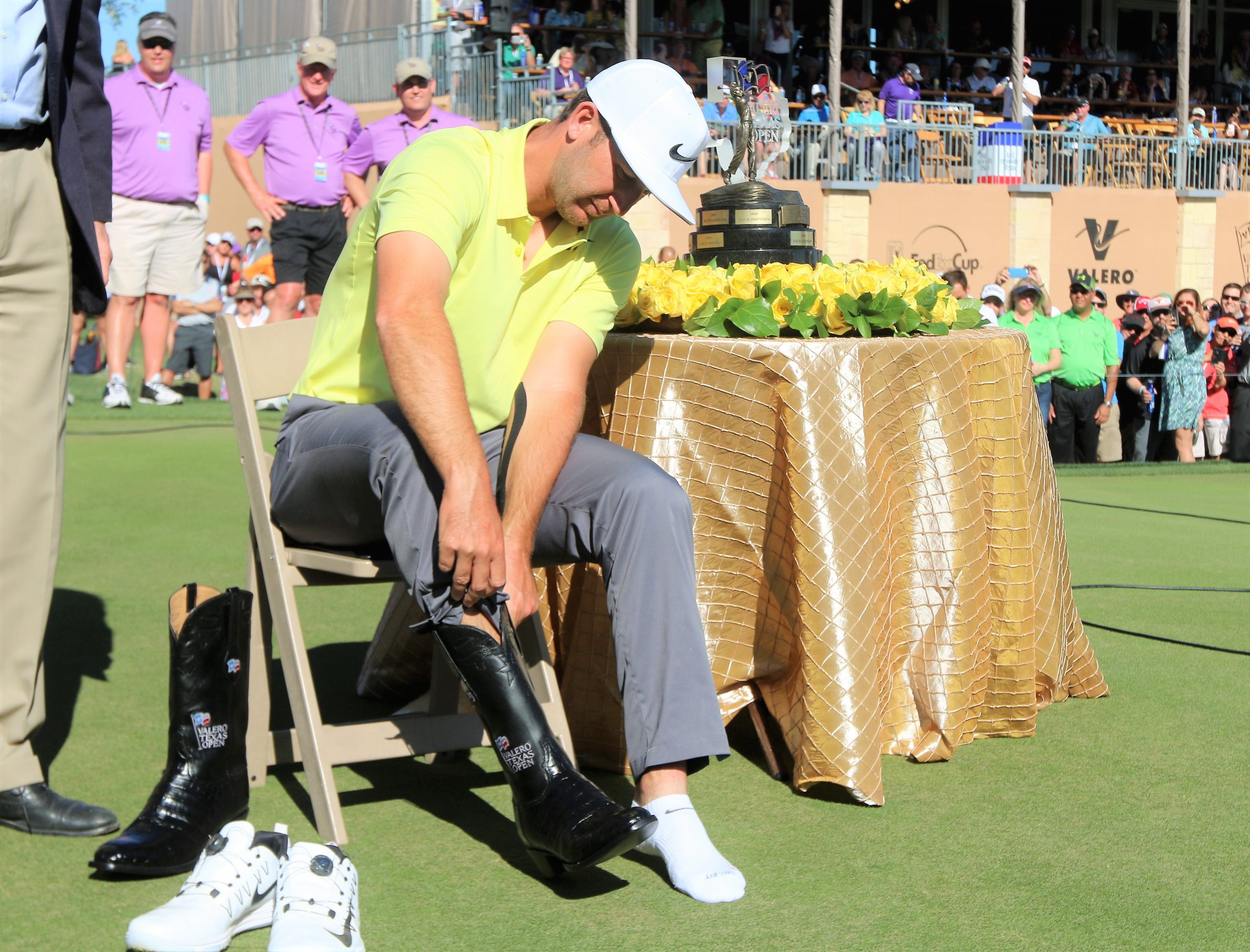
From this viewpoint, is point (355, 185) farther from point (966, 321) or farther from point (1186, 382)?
point (1186, 382)

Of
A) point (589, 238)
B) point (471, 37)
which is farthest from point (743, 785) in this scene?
point (471, 37)

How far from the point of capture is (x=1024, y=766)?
3285 mm

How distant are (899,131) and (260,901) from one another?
1960cm

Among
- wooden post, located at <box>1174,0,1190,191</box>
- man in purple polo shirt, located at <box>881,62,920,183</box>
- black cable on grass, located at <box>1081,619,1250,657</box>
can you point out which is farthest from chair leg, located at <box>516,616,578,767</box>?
wooden post, located at <box>1174,0,1190,191</box>

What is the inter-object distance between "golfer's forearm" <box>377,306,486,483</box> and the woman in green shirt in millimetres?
9252

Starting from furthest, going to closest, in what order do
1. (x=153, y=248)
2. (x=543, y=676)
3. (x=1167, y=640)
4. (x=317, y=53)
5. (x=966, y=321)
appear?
(x=317, y=53), (x=153, y=248), (x=1167, y=640), (x=966, y=321), (x=543, y=676)

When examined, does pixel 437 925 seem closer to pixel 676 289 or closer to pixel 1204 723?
pixel 676 289

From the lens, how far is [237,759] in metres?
2.85

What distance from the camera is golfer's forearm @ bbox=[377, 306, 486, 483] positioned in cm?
259

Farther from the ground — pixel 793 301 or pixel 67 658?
pixel 793 301

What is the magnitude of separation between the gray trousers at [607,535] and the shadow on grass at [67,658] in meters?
0.79

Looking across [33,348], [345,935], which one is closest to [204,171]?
[33,348]

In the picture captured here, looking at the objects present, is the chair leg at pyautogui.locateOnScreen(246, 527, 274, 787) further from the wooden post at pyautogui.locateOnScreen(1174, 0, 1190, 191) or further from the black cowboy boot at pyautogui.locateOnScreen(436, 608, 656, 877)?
the wooden post at pyautogui.locateOnScreen(1174, 0, 1190, 191)

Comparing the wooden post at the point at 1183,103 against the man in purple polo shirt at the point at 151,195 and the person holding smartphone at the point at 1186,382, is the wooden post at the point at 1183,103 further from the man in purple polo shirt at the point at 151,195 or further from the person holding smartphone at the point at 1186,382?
the man in purple polo shirt at the point at 151,195
